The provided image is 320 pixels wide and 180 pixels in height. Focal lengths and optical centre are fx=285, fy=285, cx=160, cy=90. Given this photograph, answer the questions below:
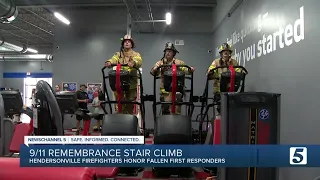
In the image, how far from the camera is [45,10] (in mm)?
8680

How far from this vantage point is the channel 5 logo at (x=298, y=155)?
1.51 m

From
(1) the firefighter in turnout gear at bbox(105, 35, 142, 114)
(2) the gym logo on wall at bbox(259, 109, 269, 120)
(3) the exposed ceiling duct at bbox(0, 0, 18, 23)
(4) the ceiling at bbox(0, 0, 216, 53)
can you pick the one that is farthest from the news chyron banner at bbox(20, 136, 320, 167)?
(4) the ceiling at bbox(0, 0, 216, 53)

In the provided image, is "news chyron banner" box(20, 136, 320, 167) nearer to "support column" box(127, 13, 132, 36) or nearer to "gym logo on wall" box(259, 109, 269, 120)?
"gym logo on wall" box(259, 109, 269, 120)

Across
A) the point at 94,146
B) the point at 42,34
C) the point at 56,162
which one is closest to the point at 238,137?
the point at 94,146

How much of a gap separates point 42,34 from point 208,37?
8.31 meters

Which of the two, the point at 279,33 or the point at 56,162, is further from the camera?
the point at 279,33

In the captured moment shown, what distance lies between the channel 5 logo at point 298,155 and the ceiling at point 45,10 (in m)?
6.06

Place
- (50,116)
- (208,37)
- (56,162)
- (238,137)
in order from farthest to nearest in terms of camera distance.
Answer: (208,37) < (238,137) < (56,162) < (50,116)

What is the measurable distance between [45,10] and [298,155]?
8.77 metres

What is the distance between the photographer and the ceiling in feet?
23.9

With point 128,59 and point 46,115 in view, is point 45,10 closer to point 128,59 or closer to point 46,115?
point 128,59

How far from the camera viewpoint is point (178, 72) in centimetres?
323

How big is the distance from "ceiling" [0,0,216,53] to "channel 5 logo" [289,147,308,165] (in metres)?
6.06

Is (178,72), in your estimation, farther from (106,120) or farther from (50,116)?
(50,116)
